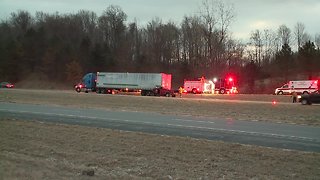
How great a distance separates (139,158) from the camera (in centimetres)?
1088

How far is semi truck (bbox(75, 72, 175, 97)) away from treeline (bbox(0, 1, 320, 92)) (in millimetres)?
25172

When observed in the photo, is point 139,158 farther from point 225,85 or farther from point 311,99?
point 225,85

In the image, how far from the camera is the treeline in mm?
95188

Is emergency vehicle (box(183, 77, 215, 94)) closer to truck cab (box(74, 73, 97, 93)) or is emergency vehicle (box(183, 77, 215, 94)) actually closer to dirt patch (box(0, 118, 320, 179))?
truck cab (box(74, 73, 97, 93))

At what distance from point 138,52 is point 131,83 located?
58.3 m

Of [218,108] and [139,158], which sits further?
[218,108]

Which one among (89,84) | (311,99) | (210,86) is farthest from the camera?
(210,86)

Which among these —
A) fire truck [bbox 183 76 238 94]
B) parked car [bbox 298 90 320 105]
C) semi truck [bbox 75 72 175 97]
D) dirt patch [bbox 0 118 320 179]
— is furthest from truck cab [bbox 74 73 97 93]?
dirt patch [bbox 0 118 320 179]

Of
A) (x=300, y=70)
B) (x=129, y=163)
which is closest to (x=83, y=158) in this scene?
(x=129, y=163)

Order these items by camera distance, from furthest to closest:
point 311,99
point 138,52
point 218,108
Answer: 1. point 138,52
2. point 311,99
3. point 218,108

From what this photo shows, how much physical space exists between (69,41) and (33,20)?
26.7 metres

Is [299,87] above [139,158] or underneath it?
above

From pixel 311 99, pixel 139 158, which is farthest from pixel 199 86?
pixel 139 158

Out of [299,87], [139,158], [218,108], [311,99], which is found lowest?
[139,158]
